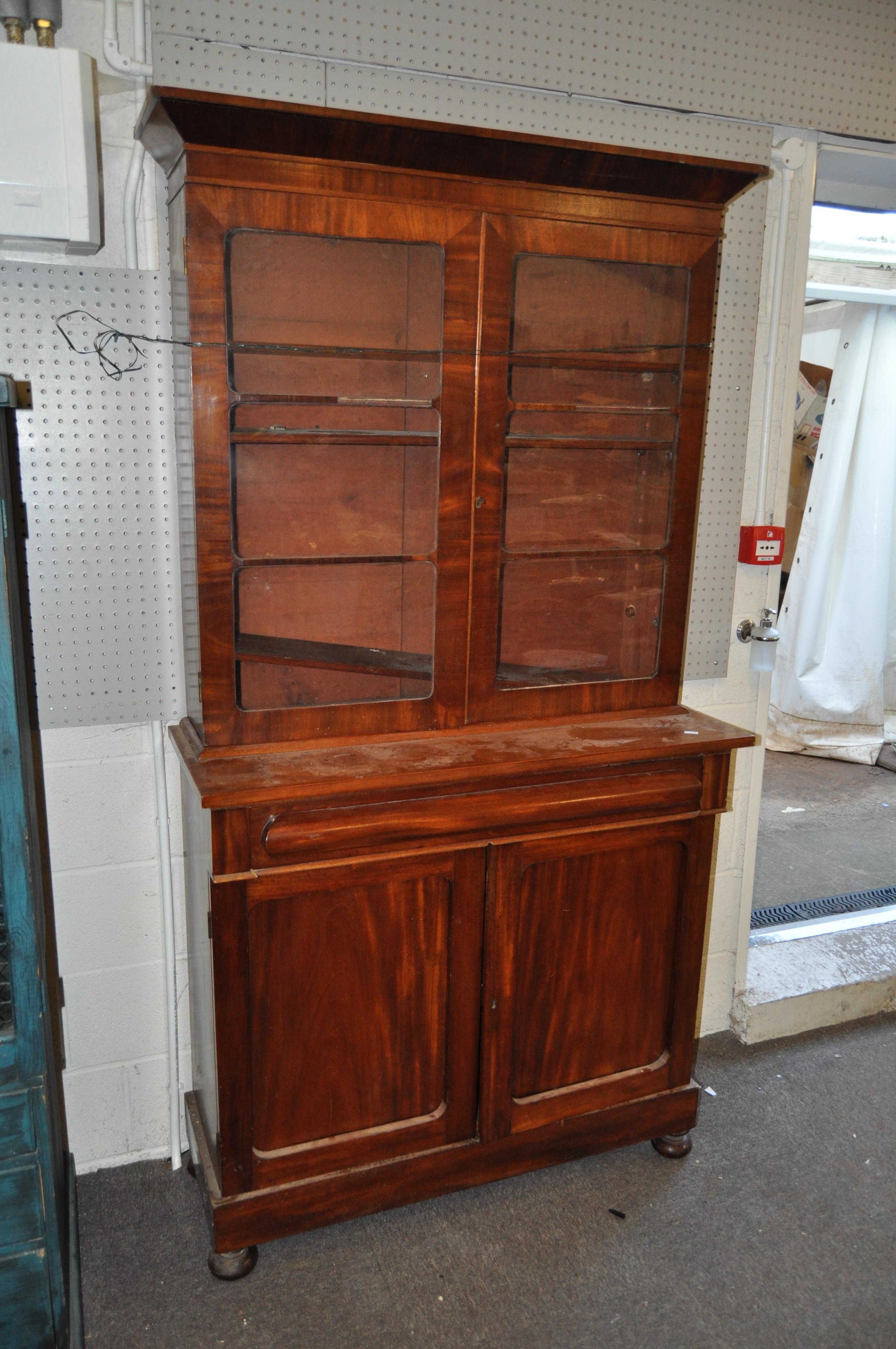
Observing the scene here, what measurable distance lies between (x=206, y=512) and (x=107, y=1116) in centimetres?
141

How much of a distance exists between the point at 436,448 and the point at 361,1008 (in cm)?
110

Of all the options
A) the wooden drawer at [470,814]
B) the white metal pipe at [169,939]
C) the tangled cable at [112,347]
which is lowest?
the white metal pipe at [169,939]

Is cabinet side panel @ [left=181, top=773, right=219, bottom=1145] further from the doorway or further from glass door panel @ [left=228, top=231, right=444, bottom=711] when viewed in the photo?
the doorway

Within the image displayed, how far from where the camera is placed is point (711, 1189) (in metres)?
2.17

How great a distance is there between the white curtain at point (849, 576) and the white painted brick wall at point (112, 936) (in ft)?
11.3

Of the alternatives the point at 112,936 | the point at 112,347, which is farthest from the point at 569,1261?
the point at 112,347

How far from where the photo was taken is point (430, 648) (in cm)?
191

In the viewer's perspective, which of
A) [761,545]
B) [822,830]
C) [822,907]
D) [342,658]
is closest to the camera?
[342,658]

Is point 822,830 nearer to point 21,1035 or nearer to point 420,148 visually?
point 420,148

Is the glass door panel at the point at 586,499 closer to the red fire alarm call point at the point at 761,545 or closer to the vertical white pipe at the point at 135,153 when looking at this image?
the red fire alarm call point at the point at 761,545

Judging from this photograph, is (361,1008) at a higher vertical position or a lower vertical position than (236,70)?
lower

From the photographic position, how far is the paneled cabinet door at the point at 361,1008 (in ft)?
5.84

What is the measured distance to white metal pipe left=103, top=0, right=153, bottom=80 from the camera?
1.71 meters

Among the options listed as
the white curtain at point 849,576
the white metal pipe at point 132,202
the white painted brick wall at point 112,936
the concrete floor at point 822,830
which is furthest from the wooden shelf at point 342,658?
the white curtain at point 849,576
